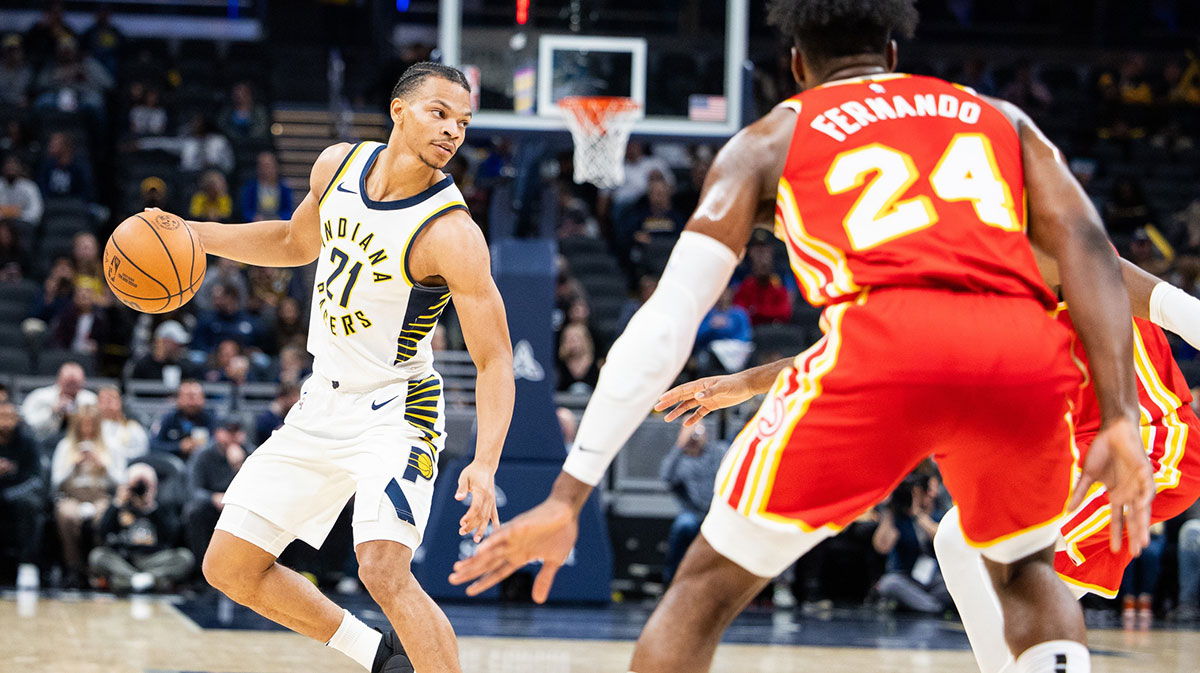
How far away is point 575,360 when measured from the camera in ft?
38.4

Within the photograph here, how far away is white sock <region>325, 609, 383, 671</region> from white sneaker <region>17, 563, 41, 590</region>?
20.0 feet

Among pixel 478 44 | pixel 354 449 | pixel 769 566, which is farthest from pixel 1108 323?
pixel 478 44

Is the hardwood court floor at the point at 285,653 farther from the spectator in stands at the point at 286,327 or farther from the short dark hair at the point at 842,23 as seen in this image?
the short dark hair at the point at 842,23

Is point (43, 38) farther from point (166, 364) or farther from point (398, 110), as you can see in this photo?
point (398, 110)

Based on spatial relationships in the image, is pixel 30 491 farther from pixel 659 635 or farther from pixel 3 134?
pixel 659 635

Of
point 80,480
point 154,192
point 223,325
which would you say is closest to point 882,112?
point 80,480

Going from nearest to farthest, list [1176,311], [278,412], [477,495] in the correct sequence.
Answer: [1176,311] < [477,495] < [278,412]

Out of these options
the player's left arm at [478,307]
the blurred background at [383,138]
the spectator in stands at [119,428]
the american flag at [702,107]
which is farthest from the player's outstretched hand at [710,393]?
the spectator in stands at [119,428]

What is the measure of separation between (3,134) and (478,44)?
25.8ft

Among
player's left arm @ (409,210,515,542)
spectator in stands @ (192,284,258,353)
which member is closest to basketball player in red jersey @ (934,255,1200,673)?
player's left arm @ (409,210,515,542)

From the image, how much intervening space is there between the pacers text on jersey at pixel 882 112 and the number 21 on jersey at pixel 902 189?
59 millimetres

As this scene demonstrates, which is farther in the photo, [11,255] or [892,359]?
[11,255]

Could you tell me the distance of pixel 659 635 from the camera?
2.66 m

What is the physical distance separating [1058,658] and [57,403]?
9.63m
